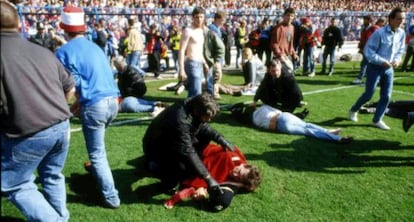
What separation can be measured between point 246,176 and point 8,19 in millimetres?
2644

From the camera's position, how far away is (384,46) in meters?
5.87

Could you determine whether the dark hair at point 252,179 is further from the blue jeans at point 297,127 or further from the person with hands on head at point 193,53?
the person with hands on head at point 193,53

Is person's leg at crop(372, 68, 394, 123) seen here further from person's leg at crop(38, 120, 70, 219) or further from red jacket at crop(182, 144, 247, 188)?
person's leg at crop(38, 120, 70, 219)

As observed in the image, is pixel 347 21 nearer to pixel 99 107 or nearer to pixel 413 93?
pixel 413 93

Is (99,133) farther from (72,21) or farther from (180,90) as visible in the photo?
(180,90)

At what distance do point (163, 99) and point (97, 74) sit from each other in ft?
16.9

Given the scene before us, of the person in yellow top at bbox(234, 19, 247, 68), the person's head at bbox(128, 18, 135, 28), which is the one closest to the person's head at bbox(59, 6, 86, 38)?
the person's head at bbox(128, 18, 135, 28)

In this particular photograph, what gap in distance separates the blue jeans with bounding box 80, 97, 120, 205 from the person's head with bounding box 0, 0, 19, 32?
114 cm

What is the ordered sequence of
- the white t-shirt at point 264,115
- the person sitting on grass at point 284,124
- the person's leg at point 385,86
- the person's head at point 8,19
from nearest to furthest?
the person's head at point 8,19 < the person sitting on grass at point 284,124 < the person's leg at point 385,86 < the white t-shirt at point 264,115

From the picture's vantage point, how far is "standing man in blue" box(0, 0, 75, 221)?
2.21m

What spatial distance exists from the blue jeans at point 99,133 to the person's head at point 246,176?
128 cm

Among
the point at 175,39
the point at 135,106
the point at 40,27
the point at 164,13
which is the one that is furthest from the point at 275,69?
the point at 164,13

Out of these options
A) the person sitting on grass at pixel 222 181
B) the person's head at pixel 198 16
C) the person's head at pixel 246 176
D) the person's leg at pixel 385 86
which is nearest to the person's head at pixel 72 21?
the person sitting on grass at pixel 222 181

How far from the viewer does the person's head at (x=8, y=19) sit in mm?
2193
